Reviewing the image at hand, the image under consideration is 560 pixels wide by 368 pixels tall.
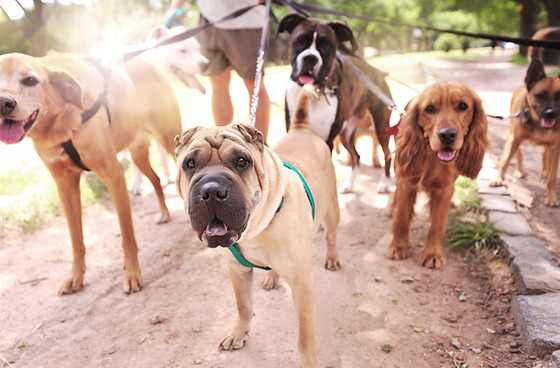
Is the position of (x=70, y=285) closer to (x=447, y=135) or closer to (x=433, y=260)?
(x=433, y=260)

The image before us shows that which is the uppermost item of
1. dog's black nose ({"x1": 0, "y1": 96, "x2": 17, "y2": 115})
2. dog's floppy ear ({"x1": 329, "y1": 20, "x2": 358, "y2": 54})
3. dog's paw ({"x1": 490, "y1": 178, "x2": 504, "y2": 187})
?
dog's floppy ear ({"x1": 329, "y1": 20, "x2": 358, "y2": 54})

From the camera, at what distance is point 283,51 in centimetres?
3006

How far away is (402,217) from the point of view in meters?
3.47

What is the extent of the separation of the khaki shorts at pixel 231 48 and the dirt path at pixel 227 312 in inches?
74.0

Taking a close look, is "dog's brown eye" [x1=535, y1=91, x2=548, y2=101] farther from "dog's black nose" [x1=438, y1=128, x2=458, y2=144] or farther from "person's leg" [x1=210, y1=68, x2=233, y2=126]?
"person's leg" [x1=210, y1=68, x2=233, y2=126]

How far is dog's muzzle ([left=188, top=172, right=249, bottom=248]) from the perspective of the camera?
162 centimetres

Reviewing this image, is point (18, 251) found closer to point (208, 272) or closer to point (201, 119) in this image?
point (208, 272)

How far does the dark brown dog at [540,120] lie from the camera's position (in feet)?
13.6

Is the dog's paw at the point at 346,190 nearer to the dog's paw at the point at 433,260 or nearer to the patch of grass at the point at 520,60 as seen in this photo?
the dog's paw at the point at 433,260

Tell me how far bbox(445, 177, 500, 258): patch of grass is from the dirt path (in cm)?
15

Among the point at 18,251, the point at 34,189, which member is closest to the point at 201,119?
the point at 34,189

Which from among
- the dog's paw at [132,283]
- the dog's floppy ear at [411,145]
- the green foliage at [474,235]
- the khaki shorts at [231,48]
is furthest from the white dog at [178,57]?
the green foliage at [474,235]

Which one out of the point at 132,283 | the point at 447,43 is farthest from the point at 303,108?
the point at 447,43

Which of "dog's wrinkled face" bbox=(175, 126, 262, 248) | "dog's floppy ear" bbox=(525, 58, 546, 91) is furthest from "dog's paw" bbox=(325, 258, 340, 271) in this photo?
"dog's floppy ear" bbox=(525, 58, 546, 91)
